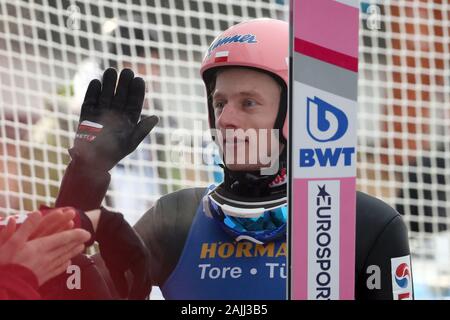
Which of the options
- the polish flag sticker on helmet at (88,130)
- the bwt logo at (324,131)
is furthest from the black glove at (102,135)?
the bwt logo at (324,131)

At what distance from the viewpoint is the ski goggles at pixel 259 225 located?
7.38ft

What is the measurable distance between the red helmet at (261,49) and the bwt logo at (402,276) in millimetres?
512

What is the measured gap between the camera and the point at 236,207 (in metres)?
2.28

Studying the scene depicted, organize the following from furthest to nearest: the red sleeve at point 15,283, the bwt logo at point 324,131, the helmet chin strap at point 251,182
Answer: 1. the helmet chin strap at point 251,182
2. the red sleeve at point 15,283
3. the bwt logo at point 324,131

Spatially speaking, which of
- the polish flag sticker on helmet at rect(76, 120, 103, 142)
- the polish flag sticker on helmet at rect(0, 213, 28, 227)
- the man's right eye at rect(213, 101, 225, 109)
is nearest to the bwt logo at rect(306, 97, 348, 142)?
the man's right eye at rect(213, 101, 225, 109)

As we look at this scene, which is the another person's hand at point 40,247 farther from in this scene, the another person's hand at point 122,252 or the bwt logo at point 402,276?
the bwt logo at point 402,276

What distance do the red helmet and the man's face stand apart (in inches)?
1.0

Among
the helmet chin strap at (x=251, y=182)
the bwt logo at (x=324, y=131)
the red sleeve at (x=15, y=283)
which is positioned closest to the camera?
the bwt logo at (x=324, y=131)

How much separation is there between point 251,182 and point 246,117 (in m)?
0.19

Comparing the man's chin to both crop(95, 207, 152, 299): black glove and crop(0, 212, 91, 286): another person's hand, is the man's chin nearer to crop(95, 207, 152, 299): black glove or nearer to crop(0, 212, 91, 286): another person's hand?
crop(95, 207, 152, 299): black glove

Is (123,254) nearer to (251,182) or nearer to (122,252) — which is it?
(122,252)

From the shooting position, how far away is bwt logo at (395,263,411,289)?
7.49 feet

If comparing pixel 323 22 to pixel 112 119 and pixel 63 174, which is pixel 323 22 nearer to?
pixel 112 119

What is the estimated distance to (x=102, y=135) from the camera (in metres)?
2.24
